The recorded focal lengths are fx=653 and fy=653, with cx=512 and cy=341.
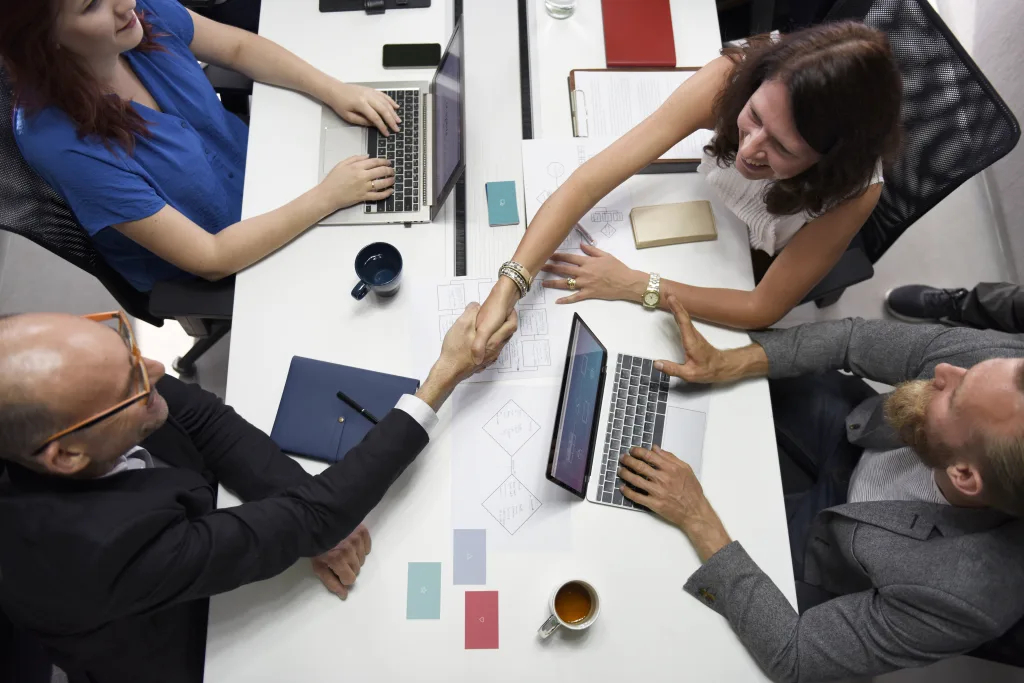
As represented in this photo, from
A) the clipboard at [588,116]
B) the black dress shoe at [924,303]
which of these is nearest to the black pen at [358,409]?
the clipboard at [588,116]

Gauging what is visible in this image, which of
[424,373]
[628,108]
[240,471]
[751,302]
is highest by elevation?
[628,108]

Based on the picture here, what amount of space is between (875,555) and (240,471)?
4.16 ft

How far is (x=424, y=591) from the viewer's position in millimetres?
1289

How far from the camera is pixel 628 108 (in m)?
1.66

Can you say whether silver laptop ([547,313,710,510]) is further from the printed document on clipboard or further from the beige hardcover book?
the printed document on clipboard

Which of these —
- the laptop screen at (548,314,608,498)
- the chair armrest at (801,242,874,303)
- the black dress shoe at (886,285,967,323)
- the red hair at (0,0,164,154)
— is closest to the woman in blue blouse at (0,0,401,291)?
the red hair at (0,0,164,154)

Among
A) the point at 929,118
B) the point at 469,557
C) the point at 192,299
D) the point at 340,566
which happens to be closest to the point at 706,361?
the point at 469,557

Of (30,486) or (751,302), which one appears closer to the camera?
(30,486)

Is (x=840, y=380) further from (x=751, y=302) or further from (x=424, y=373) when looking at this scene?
(x=424, y=373)

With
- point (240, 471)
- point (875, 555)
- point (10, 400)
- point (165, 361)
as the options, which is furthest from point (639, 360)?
point (165, 361)

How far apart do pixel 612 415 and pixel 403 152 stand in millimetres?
823

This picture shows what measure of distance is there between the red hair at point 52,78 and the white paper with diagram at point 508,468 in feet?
2.99

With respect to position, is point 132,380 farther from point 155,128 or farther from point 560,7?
point 560,7

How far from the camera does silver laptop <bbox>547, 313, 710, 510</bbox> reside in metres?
1.32
